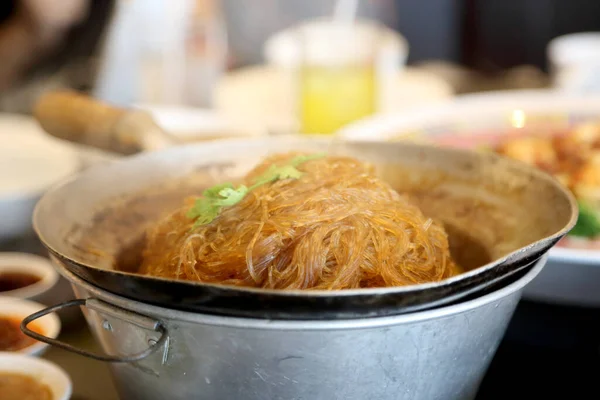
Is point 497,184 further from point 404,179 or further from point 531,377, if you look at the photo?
point 531,377

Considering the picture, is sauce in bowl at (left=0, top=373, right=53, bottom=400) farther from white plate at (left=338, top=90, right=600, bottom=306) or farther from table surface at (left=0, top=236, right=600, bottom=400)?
white plate at (left=338, top=90, right=600, bottom=306)

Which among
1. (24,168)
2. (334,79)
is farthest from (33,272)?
(334,79)

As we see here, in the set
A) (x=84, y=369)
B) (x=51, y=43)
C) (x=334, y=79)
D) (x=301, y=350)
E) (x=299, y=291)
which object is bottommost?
(x=84, y=369)

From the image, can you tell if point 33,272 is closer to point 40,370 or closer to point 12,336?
point 12,336

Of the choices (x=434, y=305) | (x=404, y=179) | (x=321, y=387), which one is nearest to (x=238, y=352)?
(x=321, y=387)

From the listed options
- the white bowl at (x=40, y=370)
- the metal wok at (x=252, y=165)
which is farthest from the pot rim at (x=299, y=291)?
the white bowl at (x=40, y=370)

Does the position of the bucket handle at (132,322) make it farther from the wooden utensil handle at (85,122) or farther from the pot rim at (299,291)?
the wooden utensil handle at (85,122)
